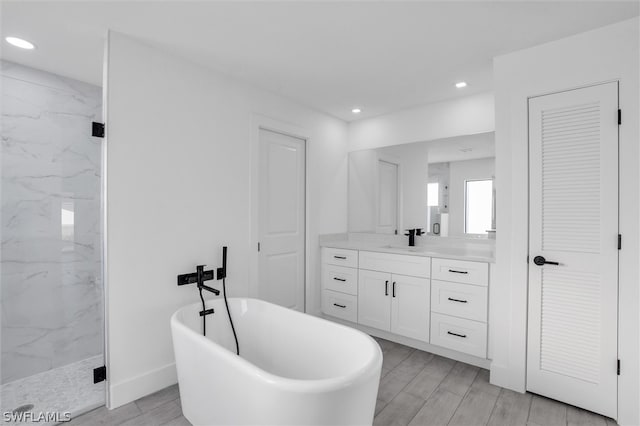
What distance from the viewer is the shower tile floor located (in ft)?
6.73

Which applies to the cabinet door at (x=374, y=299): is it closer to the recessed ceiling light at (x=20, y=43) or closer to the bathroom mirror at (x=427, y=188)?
the bathroom mirror at (x=427, y=188)

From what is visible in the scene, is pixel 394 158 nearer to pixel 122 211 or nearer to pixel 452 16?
pixel 452 16

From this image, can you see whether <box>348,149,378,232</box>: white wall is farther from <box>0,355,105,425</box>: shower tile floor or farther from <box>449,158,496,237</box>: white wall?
<box>0,355,105,425</box>: shower tile floor

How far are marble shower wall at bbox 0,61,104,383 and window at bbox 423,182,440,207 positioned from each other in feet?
10.2

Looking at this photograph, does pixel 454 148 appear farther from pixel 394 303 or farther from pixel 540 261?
pixel 394 303

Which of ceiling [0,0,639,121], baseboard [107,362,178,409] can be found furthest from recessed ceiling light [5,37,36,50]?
baseboard [107,362,178,409]

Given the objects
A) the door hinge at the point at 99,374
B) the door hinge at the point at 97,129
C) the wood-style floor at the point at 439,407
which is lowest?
the wood-style floor at the point at 439,407

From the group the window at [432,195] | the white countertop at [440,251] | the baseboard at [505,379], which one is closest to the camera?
the baseboard at [505,379]

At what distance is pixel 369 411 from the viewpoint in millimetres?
1458

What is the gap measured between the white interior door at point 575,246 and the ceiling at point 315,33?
0.55 metres

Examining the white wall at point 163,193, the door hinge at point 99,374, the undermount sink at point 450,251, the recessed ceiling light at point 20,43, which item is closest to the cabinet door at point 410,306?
the undermount sink at point 450,251

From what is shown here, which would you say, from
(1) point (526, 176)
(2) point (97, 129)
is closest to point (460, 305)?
(1) point (526, 176)

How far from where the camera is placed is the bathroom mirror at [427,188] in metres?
2.97

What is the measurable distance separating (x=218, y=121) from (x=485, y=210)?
8.04ft
